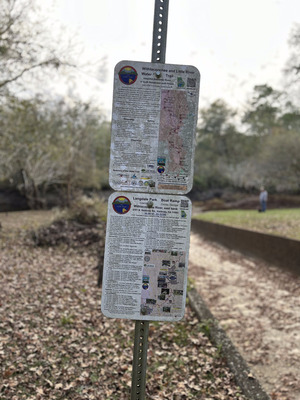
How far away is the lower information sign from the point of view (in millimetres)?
2529

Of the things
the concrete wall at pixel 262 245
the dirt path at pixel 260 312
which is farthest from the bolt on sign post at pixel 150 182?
the concrete wall at pixel 262 245

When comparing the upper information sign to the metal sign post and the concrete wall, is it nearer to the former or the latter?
the metal sign post

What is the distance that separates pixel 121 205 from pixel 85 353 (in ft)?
9.49

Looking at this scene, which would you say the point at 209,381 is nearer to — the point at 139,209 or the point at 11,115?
the point at 139,209

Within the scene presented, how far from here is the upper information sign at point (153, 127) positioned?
2.50 metres

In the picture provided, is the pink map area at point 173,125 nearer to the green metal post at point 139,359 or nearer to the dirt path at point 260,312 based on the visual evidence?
the green metal post at point 139,359

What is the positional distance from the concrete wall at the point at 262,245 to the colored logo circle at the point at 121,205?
844 cm

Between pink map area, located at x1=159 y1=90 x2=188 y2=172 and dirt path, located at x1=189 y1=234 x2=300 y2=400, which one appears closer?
pink map area, located at x1=159 y1=90 x2=188 y2=172

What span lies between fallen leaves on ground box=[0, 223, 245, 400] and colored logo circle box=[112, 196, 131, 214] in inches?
85.1

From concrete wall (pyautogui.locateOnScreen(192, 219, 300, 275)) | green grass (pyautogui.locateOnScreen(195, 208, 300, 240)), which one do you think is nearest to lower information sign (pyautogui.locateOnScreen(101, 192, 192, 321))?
concrete wall (pyautogui.locateOnScreen(192, 219, 300, 275))

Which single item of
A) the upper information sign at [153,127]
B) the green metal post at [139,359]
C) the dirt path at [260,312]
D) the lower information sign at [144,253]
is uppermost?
the upper information sign at [153,127]

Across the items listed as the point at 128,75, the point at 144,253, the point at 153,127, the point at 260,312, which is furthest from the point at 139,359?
the point at 260,312

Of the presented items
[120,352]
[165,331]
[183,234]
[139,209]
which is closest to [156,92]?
[139,209]

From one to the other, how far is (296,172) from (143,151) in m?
33.4
